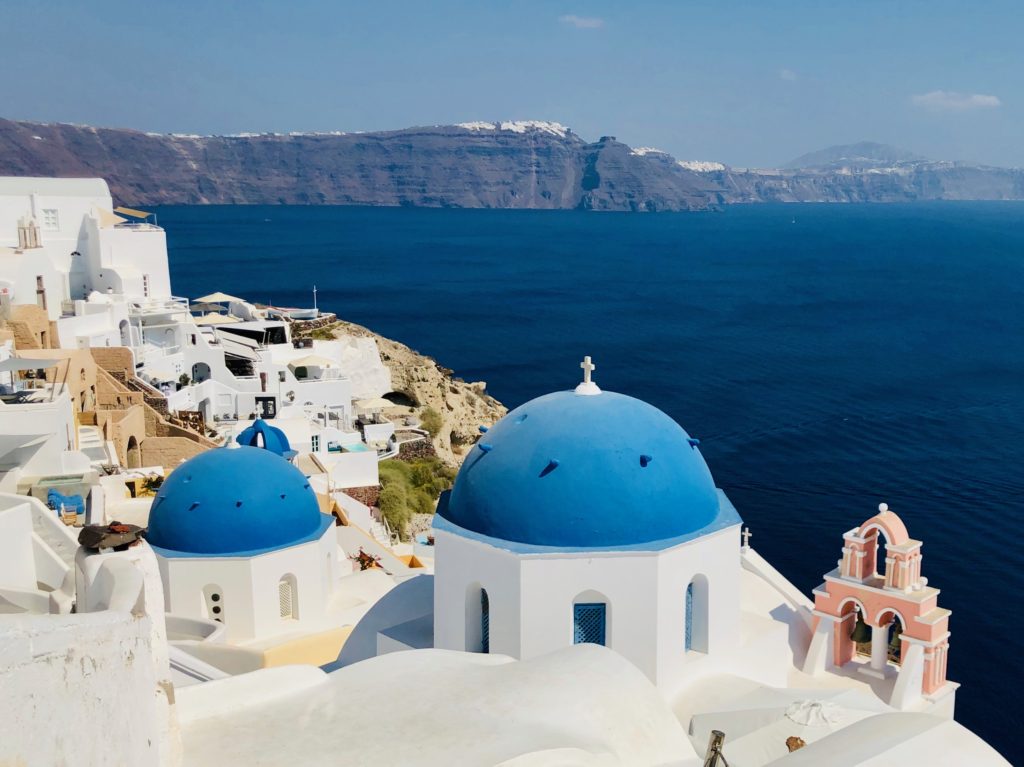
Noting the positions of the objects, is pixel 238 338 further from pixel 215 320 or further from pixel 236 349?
pixel 215 320

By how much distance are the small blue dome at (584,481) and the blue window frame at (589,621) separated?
61 centimetres

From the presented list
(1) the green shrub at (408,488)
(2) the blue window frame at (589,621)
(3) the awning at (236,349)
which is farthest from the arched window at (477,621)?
(3) the awning at (236,349)

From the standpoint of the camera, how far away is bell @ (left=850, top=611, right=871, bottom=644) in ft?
41.4

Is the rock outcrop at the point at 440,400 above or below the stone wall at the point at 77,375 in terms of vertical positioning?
below

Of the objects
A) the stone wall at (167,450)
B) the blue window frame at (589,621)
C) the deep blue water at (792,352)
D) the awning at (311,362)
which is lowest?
Result: the deep blue water at (792,352)

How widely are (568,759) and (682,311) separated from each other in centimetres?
7001

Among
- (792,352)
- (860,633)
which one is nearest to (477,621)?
(860,633)

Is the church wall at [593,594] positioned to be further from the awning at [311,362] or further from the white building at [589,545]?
the awning at [311,362]

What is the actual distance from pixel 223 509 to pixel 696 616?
19.4ft

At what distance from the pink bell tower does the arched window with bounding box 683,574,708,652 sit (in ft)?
7.34

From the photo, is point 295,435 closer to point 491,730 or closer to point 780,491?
point 780,491

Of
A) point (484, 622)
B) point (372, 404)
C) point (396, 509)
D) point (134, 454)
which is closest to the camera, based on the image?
point (484, 622)

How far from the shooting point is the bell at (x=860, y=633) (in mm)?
12617

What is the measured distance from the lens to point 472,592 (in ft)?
34.0
